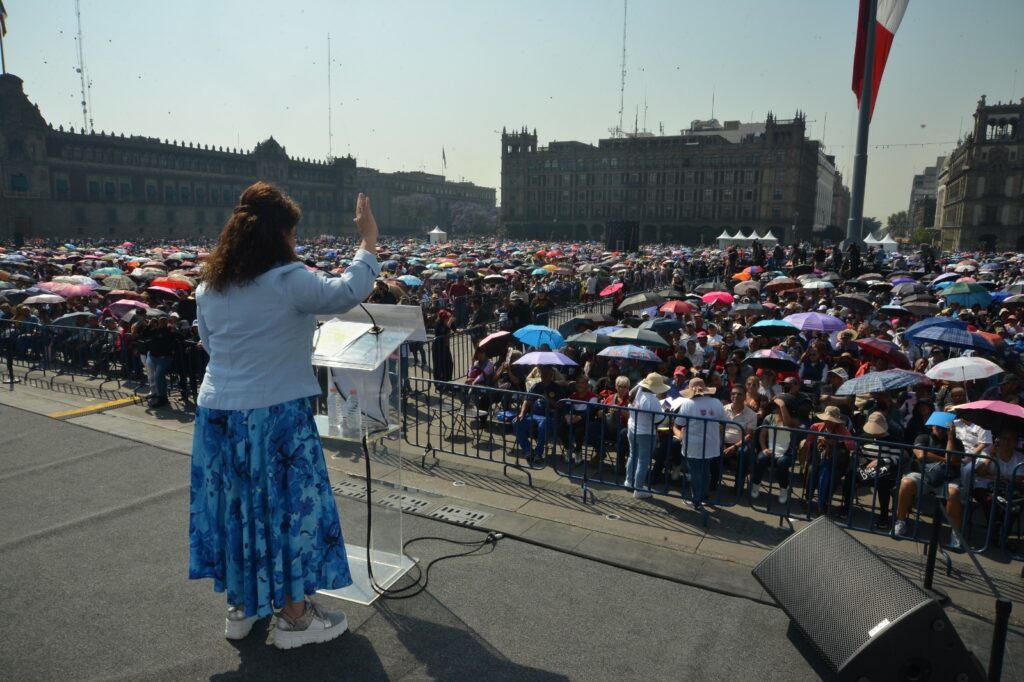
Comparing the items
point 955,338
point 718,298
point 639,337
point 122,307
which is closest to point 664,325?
point 639,337

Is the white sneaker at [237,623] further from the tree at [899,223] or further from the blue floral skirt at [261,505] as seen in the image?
the tree at [899,223]

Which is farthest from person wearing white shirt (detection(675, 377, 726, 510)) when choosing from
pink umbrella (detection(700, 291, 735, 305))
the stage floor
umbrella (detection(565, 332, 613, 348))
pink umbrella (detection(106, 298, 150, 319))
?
pink umbrella (detection(106, 298, 150, 319))

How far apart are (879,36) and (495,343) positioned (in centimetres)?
1233

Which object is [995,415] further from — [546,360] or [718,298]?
[718,298]

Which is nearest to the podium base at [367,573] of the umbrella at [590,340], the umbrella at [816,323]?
the umbrella at [590,340]

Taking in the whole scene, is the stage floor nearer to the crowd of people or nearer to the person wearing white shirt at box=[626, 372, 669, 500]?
the person wearing white shirt at box=[626, 372, 669, 500]

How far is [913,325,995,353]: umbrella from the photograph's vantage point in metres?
8.46

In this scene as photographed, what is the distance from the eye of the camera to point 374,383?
12.6 feet

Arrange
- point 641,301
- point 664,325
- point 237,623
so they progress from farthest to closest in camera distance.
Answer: point 641,301 → point 664,325 → point 237,623

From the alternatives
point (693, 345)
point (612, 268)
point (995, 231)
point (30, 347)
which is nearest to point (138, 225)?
point (612, 268)

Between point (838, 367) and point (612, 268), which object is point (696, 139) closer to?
point (612, 268)

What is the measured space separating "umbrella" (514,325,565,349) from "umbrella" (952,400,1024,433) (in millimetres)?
4723

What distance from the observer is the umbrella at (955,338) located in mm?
8461

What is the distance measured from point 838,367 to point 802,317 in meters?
1.76
